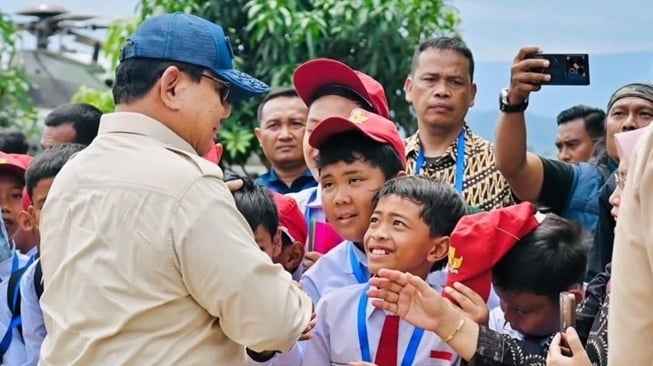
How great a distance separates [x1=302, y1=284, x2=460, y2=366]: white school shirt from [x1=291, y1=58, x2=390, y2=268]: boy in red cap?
0.72 meters

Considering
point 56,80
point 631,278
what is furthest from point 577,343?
point 56,80

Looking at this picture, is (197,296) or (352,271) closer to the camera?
(197,296)

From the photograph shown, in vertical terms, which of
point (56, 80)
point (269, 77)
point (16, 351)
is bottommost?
point (56, 80)

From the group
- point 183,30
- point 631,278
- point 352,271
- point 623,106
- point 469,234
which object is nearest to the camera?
point 631,278

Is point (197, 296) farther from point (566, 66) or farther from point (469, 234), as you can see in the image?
point (566, 66)

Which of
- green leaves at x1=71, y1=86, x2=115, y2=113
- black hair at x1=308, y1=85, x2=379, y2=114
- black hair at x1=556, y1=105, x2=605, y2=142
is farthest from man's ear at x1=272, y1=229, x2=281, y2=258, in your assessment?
green leaves at x1=71, y1=86, x2=115, y2=113

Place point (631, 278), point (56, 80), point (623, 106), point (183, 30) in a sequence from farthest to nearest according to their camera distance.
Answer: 1. point (56, 80)
2. point (623, 106)
3. point (183, 30)
4. point (631, 278)

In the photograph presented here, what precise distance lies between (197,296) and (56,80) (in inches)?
328

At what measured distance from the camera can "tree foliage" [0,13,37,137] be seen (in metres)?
8.06

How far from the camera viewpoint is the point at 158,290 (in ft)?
7.80

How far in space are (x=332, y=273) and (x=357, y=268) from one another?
79 millimetres

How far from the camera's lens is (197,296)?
93.7 inches

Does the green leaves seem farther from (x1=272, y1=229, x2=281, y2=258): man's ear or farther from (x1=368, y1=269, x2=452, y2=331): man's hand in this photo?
(x1=368, y1=269, x2=452, y2=331): man's hand

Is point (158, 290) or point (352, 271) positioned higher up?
point (158, 290)
